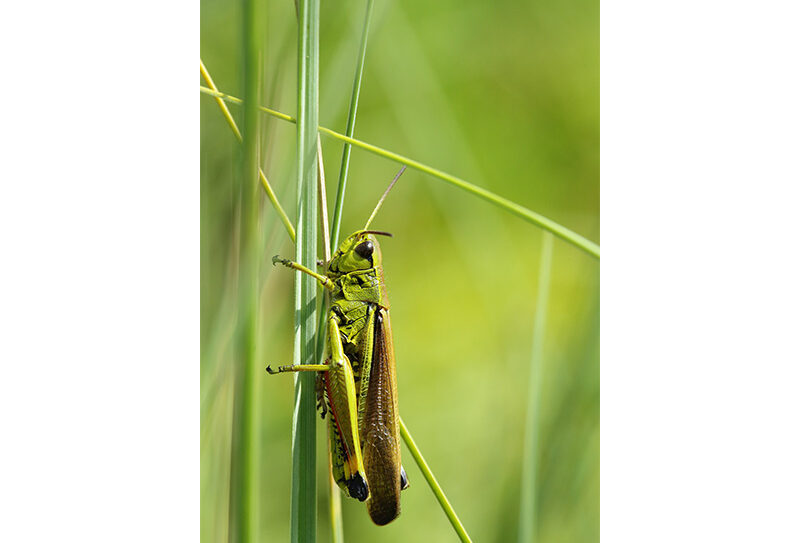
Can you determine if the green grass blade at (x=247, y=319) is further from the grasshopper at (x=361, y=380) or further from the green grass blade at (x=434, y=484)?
the green grass blade at (x=434, y=484)

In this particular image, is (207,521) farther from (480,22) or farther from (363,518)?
(480,22)

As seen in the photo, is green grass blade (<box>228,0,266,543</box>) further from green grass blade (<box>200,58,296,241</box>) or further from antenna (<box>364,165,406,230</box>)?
antenna (<box>364,165,406,230</box>)

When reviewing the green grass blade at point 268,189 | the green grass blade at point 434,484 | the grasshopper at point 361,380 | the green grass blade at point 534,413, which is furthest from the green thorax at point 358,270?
the green grass blade at point 534,413

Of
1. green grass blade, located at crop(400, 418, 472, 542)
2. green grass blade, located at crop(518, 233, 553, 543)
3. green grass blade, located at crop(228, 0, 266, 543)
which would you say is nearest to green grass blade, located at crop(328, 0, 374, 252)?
green grass blade, located at crop(228, 0, 266, 543)

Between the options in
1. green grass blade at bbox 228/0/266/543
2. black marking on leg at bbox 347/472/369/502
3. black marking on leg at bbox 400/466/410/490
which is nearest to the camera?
green grass blade at bbox 228/0/266/543

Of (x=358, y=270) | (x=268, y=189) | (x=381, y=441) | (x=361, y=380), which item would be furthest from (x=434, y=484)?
(x=268, y=189)

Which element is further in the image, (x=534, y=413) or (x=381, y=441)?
(x=534, y=413)

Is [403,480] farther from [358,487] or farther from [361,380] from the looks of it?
[361,380]

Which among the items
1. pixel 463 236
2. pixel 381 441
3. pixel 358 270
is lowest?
pixel 381 441
